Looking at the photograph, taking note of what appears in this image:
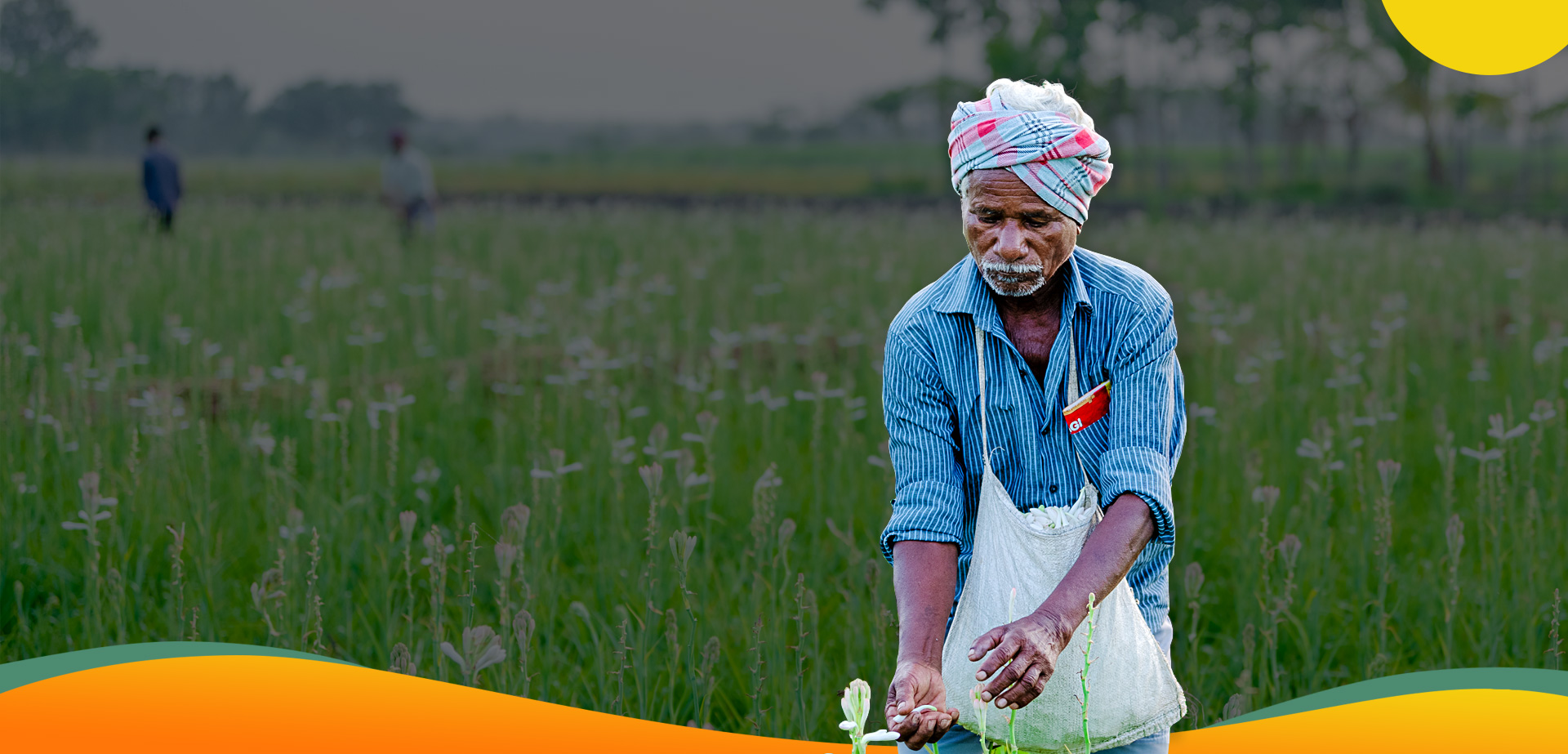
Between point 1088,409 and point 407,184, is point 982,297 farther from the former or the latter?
point 407,184

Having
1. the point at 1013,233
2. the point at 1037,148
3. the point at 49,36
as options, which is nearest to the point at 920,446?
the point at 1013,233

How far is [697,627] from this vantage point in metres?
3.41

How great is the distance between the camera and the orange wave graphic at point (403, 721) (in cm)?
240

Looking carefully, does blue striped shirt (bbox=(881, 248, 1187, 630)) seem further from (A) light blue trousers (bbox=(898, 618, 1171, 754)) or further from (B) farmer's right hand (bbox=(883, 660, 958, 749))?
(B) farmer's right hand (bbox=(883, 660, 958, 749))

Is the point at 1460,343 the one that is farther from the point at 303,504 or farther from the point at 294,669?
the point at 294,669

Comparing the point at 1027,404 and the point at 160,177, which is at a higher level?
the point at 160,177

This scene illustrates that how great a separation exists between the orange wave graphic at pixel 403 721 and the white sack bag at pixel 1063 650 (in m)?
0.51

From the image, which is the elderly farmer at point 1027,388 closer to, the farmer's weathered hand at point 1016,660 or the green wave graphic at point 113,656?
the farmer's weathered hand at point 1016,660

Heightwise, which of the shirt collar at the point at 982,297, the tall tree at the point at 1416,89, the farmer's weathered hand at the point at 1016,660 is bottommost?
the farmer's weathered hand at the point at 1016,660

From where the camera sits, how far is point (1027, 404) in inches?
71.9

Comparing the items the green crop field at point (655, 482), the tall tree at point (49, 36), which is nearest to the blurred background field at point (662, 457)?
the green crop field at point (655, 482)

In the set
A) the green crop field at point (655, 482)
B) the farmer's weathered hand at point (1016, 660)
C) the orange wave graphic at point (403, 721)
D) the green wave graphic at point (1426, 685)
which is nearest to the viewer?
the farmer's weathered hand at point (1016, 660)

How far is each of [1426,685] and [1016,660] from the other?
62.9 inches

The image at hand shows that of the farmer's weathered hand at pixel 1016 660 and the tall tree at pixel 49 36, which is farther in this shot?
the tall tree at pixel 49 36
